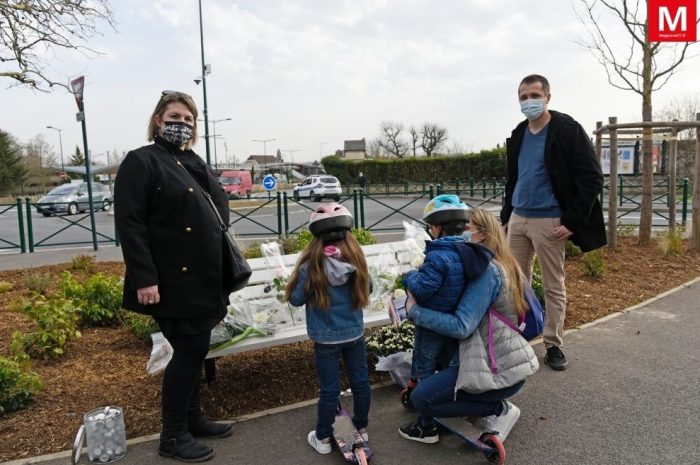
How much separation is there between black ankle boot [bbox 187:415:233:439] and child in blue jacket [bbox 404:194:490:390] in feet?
4.13

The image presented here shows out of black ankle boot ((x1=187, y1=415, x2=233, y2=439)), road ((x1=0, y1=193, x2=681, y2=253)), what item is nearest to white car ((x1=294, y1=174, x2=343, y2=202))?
road ((x1=0, y1=193, x2=681, y2=253))

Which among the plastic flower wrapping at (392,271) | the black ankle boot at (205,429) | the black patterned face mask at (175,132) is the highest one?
the black patterned face mask at (175,132)

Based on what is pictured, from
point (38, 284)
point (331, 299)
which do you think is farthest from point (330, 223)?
point (38, 284)

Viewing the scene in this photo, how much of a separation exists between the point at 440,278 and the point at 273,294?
1812 millimetres

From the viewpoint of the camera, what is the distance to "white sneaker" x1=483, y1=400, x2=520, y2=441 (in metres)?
3.09

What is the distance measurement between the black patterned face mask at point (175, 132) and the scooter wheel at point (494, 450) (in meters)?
2.29

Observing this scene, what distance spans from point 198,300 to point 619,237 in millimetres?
8979

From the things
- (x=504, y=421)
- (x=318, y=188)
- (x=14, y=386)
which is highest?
(x=318, y=188)

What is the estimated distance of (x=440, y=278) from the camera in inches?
112

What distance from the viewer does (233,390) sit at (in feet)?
12.5

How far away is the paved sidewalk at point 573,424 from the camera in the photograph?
2.98 m

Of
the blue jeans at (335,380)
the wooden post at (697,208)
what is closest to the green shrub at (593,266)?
the wooden post at (697,208)

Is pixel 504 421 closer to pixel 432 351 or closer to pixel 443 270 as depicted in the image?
pixel 432 351

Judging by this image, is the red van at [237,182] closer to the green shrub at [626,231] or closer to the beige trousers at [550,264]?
the green shrub at [626,231]
